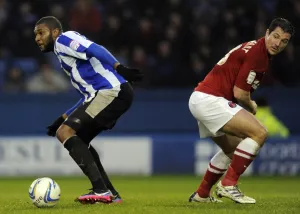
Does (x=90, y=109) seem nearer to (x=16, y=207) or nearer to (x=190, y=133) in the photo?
(x=16, y=207)

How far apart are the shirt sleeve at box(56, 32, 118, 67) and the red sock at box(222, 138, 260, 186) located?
1.52 meters

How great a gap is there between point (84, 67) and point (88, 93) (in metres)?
0.27

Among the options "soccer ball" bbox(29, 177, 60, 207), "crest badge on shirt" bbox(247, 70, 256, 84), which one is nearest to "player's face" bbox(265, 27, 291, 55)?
"crest badge on shirt" bbox(247, 70, 256, 84)

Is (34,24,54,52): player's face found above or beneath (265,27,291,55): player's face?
beneath

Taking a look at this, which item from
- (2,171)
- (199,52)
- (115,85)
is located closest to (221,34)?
(199,52)

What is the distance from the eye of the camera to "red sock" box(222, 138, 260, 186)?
8.19 meters

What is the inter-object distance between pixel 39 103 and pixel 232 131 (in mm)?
8411

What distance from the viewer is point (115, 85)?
27.8 ft

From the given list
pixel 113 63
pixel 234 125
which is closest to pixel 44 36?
pixel 113 63

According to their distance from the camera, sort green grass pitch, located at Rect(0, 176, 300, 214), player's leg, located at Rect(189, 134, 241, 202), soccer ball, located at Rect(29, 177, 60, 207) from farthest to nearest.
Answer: player's leg, located at Rect(189, 134, 241, 202) → soccer ball, located at Rect(29, 177, 60, 207) → green grass pitch, located at Rect(0, 176, 300, 214)

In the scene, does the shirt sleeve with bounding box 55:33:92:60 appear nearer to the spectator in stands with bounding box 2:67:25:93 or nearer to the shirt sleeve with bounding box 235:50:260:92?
the shirt sleeve with bounding box 235:50:260:92

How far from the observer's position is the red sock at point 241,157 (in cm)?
819

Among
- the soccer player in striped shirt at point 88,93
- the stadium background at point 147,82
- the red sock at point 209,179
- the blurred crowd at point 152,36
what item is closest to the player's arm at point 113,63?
the soccer player in striped shirt at point 88,93

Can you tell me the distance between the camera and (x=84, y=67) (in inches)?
332
